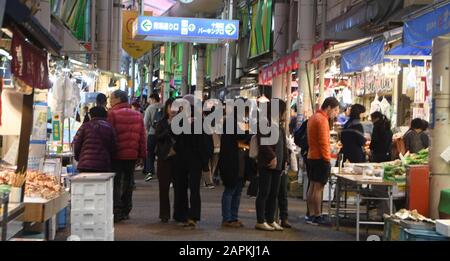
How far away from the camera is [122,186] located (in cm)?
1072

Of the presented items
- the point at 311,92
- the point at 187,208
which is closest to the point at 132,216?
the point at 187,208

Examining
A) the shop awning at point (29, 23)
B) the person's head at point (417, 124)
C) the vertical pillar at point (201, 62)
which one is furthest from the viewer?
the vertical pillar at point (201, 62)

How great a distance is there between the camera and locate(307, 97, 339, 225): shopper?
10641 mm

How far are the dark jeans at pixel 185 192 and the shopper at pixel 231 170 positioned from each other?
0.40 meters

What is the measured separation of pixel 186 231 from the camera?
10047mm

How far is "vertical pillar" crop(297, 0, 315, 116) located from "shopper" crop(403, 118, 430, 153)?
16.3 feet

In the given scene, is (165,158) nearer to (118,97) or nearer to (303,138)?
(118,97)

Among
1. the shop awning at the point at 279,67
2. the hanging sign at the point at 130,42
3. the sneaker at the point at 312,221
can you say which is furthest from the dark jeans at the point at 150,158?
the hanging sign at the point at 130,42

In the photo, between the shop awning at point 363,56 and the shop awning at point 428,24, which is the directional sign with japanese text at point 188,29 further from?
the shop awning at point 428,24

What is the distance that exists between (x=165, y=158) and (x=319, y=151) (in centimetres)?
234

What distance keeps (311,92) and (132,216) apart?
8.02 m

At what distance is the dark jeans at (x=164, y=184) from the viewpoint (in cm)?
1074

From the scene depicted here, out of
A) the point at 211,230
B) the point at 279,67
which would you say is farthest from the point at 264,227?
the point at 279,67
